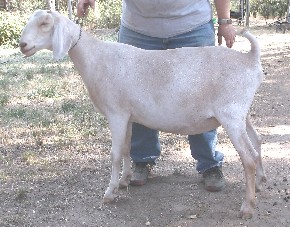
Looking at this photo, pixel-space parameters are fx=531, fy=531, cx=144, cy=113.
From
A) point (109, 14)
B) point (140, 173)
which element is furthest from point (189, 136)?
point (109, 14)

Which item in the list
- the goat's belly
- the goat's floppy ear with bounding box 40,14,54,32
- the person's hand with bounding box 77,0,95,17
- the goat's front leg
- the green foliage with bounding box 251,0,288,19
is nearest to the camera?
the goat's floppy ear with bounding box 40,14,54,32

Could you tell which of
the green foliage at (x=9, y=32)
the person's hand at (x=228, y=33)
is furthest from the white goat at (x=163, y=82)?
the green foliage at (x=9, y=32)

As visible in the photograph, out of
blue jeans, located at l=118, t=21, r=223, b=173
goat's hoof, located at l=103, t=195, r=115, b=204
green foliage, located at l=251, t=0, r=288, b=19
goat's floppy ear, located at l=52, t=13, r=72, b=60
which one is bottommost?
green foliage, located at l=251, t=0, r=288, b=19

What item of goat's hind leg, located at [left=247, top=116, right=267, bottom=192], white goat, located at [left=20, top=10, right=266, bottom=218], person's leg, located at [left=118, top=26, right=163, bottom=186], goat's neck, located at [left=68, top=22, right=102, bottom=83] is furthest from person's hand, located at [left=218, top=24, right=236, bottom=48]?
goat's neck, located at [left=68, top=22, right=102, bottom=83]

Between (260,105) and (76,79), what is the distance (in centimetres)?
353

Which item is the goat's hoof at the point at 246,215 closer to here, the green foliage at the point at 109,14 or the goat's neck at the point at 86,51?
the goat's neck at the point at 86,51

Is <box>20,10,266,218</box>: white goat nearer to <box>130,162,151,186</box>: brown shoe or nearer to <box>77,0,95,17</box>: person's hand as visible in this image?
<box>77,0,95,17</box>: person's hand

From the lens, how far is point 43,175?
4.89m

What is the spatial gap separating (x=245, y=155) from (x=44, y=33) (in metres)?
1.67

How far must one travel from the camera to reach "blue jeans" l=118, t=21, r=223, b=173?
4387 mm

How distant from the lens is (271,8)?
2372 cm

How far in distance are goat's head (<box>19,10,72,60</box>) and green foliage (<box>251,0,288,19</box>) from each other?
828 inches

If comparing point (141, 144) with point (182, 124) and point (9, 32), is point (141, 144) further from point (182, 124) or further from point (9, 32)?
point (9, 32)

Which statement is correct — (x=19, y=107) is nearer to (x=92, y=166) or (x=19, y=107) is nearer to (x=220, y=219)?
(x=92, y=166)
